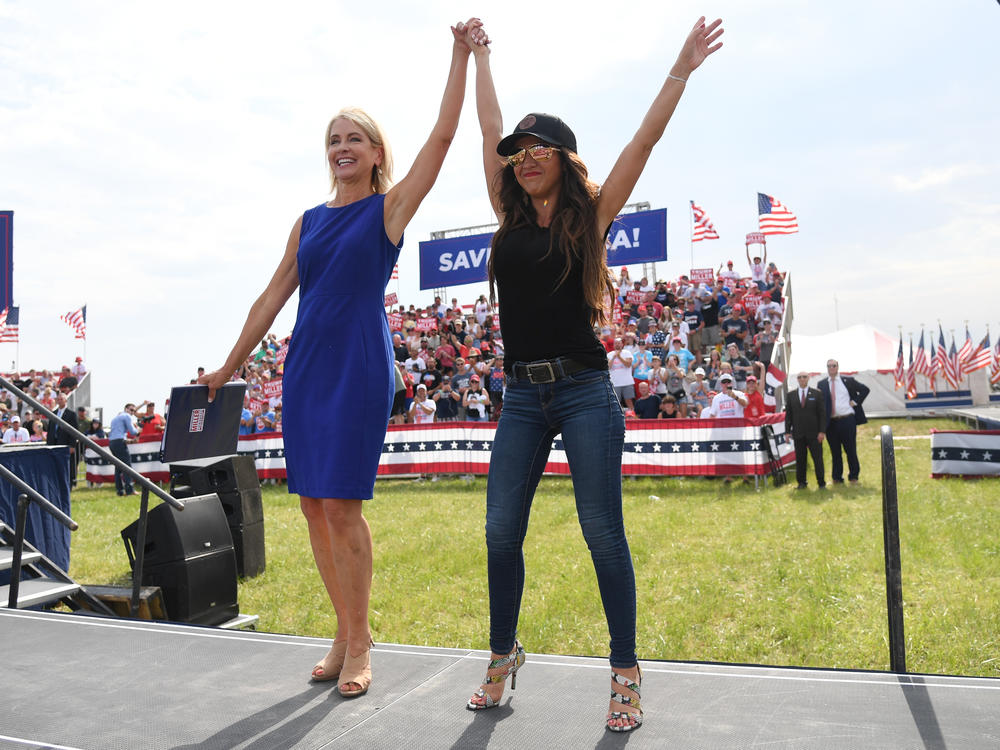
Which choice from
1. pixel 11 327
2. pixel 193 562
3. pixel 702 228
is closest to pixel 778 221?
pixel 702 228

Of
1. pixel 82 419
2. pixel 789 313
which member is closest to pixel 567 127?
pixel 82 419

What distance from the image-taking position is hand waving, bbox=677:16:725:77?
9.32 feet

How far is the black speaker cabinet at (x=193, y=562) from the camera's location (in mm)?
5445

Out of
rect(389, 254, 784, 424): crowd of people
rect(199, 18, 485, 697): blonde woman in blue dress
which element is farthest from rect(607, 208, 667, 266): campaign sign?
rect(199, 18, 485, 697): blonde woman in blue dress

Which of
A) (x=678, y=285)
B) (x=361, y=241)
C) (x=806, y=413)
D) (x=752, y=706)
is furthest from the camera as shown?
(x=678, y=285)

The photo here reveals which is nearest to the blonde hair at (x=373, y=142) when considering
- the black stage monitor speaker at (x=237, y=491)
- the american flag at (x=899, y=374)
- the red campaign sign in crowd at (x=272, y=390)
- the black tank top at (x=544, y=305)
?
the black tank top at (x=544, y=305)

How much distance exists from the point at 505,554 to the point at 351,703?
78 cm

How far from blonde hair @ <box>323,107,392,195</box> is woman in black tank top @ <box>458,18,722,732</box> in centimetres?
66

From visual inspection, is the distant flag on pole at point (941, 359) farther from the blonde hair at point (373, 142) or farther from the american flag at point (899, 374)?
the blonde hair at point (373, 142)

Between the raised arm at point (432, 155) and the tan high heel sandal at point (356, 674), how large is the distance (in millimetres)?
1619

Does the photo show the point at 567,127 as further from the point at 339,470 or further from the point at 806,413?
the point at 806,413

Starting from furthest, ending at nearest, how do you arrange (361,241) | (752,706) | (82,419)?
(82,419) → (361,241) → (752,706)

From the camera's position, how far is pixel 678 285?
2309 cm

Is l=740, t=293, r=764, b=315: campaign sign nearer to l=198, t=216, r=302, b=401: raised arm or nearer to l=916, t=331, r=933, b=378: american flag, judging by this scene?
l=916, t=331, r=933, b=378: american flag
